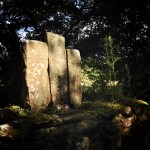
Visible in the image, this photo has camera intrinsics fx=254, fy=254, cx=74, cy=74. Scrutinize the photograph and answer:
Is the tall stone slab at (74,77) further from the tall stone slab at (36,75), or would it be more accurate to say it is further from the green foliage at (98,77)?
the green foliage at (98,77)

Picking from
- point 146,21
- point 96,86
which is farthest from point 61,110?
point 146,21

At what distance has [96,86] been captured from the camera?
9805mm

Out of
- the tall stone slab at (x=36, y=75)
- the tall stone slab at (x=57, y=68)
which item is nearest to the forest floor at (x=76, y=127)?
the tall stone slab at (x=36, y=75)

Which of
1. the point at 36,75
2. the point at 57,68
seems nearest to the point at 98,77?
the point at 57,68

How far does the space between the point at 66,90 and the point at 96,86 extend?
7.69 ft

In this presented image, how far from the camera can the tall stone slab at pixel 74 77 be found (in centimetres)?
789

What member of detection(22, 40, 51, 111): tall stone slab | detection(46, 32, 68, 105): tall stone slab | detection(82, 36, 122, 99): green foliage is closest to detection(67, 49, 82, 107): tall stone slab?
detection(46, 32, 68, 105): tall stone slab

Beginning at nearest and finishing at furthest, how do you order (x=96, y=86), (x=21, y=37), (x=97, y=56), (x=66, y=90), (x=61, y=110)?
(x=61, y=110) → (x=66, y=90) → (x=96, y=86) → (x=21, y=37) → (x=97, y=56)

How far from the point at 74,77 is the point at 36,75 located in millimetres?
1538

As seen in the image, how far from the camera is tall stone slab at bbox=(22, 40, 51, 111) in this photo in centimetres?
670

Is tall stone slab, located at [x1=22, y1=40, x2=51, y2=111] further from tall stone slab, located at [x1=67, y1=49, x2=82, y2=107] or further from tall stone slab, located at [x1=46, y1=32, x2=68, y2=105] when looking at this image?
tall stone slab, located at [x1=67, y1=49, x2=82, y2=107]

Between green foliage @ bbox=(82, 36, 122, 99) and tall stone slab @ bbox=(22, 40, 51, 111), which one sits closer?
tall stone slab @ bbox=(22, 40, 51, 111)

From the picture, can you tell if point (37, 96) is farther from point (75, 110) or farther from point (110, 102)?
point (110, 102)

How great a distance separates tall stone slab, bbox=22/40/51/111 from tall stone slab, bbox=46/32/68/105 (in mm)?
186
